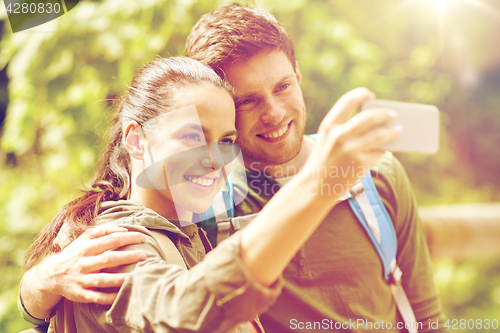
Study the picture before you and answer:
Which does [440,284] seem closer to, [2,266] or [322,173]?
[322,173]

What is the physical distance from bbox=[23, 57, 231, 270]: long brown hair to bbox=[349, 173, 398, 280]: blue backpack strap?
69 cm

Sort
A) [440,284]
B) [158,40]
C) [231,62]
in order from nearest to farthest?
[231,62]
[158,40]
[440,284]

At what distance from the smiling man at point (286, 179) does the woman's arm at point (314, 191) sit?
0.81m

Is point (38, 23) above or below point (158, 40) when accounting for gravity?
above

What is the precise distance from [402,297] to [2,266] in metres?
2.82

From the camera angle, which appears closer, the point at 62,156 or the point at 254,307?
the point at 254,307

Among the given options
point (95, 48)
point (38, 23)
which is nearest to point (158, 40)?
point (95, 48)

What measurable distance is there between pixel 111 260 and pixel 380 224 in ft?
3.40

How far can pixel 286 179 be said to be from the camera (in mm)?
1496

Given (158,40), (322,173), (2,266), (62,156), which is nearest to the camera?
(322,173)

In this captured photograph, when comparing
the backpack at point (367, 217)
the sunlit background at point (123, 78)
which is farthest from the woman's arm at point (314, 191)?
the sunlit background at point (123, 78)

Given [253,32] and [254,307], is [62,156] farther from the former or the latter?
[254,307]

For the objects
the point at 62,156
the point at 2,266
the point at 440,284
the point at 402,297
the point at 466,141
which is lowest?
the point at 440,284

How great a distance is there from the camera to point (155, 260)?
0.75 metres
